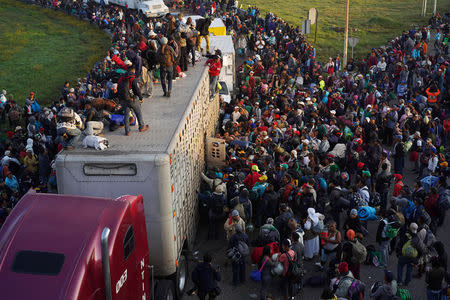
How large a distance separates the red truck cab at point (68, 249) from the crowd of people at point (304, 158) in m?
2.33

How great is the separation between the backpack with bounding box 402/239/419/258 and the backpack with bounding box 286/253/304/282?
7.85 feet

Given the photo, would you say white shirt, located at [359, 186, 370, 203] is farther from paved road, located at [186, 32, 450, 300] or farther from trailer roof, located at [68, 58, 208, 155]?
trailer roof, located at [68, 58, 208, 155]

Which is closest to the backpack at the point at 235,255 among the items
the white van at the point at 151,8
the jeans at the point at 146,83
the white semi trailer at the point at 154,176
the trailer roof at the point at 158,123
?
the white semi trailer at the point at 154,176

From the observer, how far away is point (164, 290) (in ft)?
33.8

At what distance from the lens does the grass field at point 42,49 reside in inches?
1348

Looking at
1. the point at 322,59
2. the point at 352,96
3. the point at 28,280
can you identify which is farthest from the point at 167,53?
the point at 322,59

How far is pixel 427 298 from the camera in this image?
11.8 m

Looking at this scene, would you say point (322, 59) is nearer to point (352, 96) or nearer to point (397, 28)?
point (397, 28)

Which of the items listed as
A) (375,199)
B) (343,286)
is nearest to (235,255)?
(343,286)

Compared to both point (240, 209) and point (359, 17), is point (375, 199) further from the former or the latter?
point (359, 17)

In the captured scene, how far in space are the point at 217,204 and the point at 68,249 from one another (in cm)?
701

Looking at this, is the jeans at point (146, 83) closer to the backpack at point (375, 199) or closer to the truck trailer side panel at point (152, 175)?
the truck trailer side panel at point (152, 175)

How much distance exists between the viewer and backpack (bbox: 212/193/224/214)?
46.3ft

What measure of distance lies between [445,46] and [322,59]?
29.2 feet
